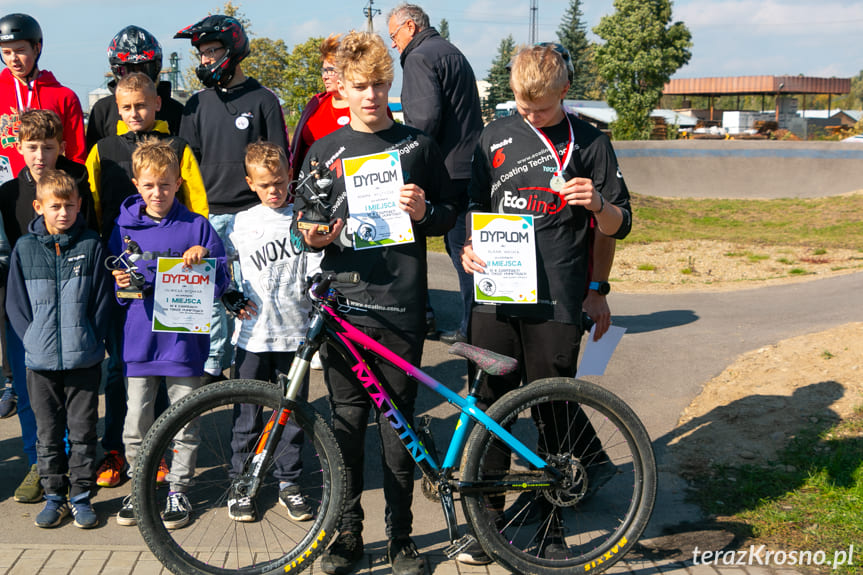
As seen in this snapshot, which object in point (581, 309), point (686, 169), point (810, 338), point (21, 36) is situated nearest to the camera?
point (581, 309)

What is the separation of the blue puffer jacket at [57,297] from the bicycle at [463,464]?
945 mm

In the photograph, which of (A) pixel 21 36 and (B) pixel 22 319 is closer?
(B) pixel 22 319

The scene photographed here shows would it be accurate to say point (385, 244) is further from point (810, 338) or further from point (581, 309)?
point (810, 338)

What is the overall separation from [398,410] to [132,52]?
291 centimetres

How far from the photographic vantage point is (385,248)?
11.6ft

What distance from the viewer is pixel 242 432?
159 inches

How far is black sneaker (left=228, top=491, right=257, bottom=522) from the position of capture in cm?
354

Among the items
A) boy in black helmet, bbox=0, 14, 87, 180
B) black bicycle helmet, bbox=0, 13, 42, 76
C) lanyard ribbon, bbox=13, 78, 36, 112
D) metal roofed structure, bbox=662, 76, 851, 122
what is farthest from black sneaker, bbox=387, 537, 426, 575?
metal roofed structure, bbox=662, 76, 851, 122

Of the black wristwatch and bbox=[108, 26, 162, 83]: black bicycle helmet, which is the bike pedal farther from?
bbox=[108, 26, 162, 83]: black bicycle helmet

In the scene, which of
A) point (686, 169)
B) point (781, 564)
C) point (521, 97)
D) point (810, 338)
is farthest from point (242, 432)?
point (686, 169)

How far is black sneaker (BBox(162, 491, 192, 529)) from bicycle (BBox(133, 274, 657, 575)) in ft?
0.14

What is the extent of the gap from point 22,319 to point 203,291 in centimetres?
92

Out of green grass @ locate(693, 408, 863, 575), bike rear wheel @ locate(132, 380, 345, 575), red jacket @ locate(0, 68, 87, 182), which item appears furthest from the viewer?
red jacket @ locate(0, 68, 87, 182)

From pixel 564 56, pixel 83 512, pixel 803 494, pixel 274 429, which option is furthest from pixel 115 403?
pixel 803 494
